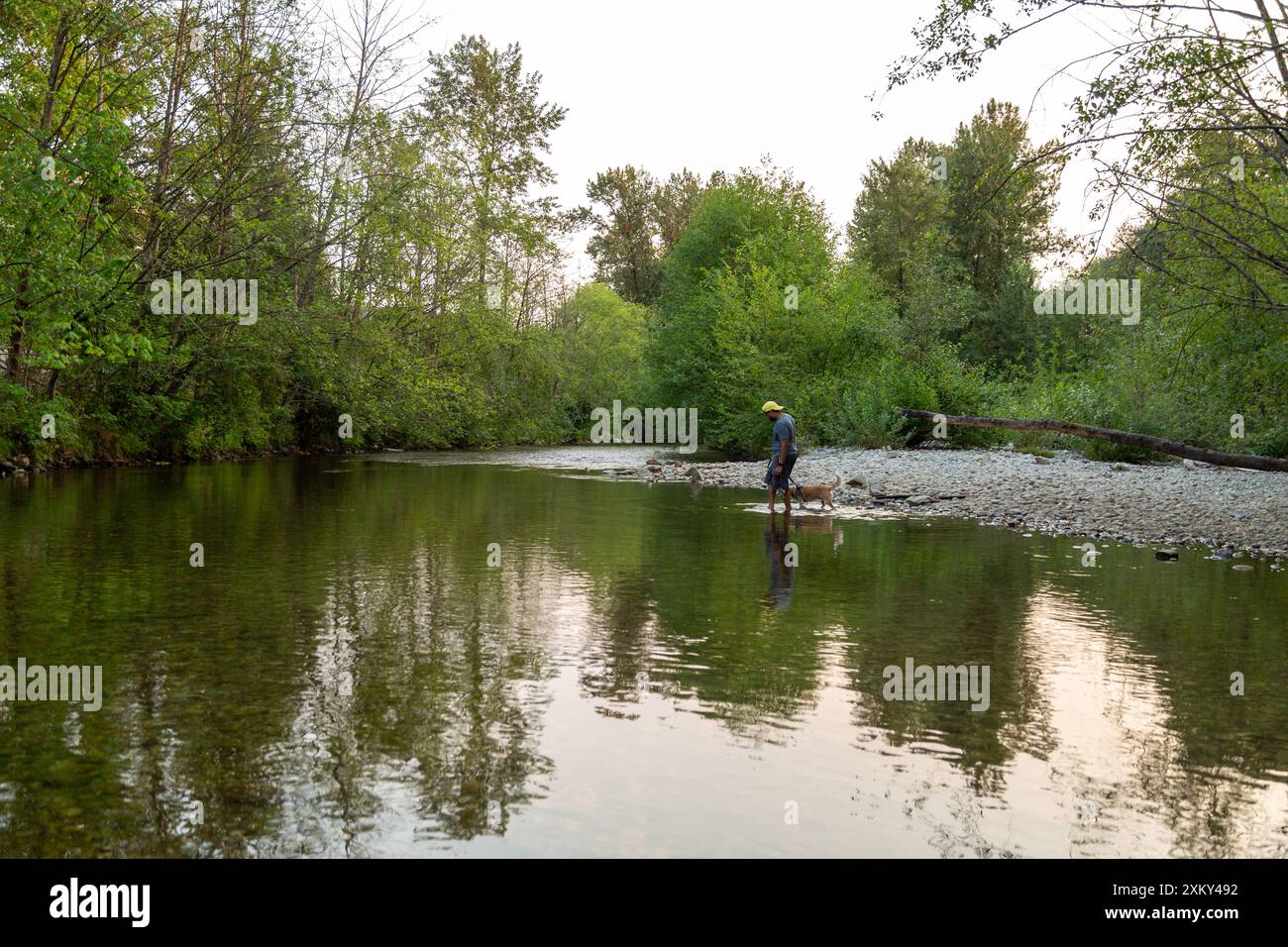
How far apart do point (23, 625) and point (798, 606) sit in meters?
6.82

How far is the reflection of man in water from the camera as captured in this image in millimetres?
10496

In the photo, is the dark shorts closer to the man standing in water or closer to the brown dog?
the man standing in water

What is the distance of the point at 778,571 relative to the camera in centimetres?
1256

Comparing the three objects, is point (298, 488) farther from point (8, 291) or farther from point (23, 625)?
point (23, 625)

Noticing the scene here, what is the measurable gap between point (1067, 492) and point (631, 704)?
17.5m

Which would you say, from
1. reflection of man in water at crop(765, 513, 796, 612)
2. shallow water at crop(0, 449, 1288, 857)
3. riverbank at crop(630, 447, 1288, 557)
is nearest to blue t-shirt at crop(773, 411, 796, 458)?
reflection of man in water at crop(765, 513, 796, 612)

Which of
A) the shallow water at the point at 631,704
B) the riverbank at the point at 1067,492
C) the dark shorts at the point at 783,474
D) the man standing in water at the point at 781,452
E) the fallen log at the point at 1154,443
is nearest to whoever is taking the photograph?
the shallow water at the point at 631,704

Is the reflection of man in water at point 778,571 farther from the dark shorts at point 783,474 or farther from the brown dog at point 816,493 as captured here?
the brown dog at point 816,493

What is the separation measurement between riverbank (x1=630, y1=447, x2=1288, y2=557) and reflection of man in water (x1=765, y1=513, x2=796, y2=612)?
14.1ft

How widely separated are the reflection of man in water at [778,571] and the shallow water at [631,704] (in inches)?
4.3

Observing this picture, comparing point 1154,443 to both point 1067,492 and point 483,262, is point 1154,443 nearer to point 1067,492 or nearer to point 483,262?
point 1067,492

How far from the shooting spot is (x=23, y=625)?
854cm

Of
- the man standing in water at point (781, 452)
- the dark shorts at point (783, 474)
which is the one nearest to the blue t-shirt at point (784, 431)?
the man standing in water at point (781, 452)

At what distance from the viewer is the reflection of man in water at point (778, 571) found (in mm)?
10496
